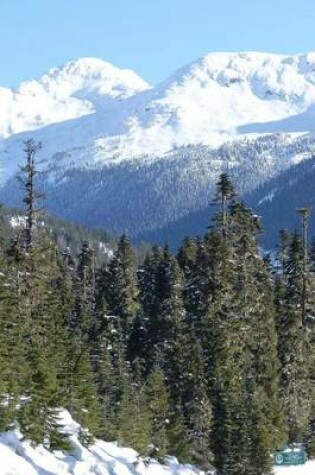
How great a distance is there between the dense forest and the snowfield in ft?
1.71

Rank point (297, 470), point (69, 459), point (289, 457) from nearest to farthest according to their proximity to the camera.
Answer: point (69, 459), point (297, 470), point (289, 457)

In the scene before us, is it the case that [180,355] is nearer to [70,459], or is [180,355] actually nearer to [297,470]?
[297,470]

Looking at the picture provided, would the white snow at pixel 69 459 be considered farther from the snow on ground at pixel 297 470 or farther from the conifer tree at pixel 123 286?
the conifer tree at pixel 123 286

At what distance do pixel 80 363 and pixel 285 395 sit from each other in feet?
83.8

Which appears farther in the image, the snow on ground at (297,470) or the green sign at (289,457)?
the green sign at (289,457)

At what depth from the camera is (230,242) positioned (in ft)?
195

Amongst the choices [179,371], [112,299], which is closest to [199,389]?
[179,371]

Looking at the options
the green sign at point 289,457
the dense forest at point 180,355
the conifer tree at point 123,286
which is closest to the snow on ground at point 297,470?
the green sign at point 289,457

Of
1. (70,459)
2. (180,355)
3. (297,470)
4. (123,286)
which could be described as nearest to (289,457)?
(297,470)

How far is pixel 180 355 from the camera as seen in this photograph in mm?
50188

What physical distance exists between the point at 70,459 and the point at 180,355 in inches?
797

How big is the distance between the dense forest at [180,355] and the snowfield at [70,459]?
1.71 ft

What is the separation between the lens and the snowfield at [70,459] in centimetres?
2714

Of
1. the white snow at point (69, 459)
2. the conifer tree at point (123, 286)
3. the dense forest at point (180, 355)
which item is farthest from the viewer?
the conifer tree at point (123, 286)
